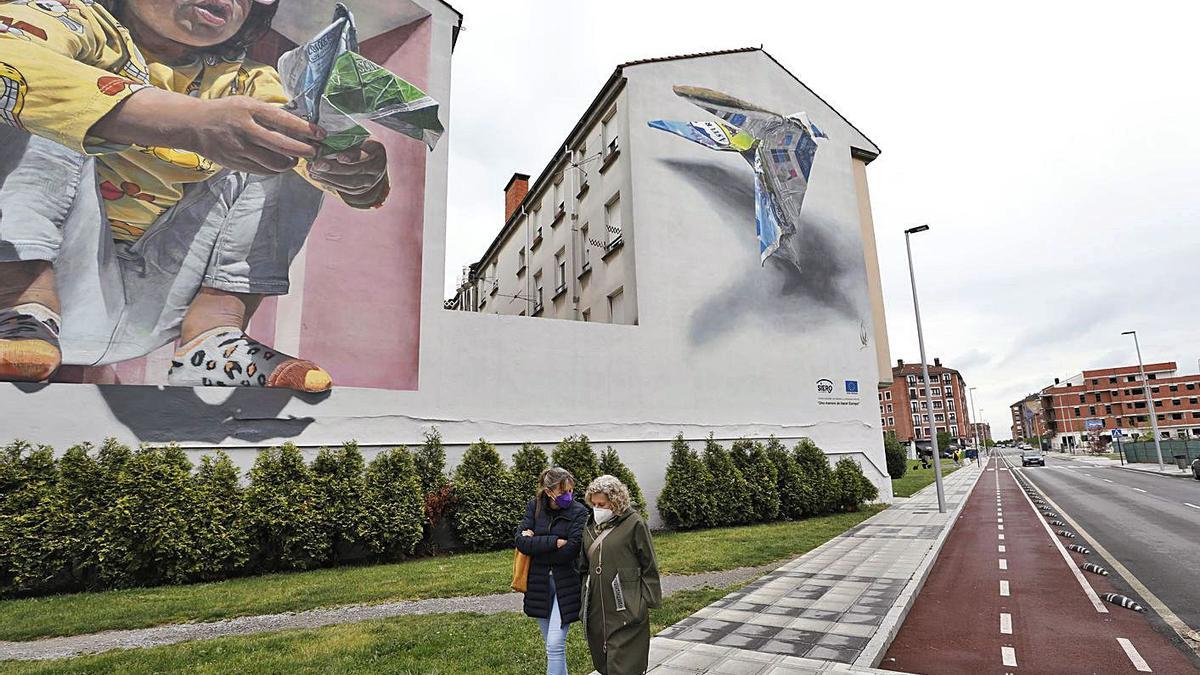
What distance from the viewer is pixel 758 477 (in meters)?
17.9

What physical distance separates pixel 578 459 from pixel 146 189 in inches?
435

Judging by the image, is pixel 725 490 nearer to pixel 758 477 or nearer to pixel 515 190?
pixel 758 477

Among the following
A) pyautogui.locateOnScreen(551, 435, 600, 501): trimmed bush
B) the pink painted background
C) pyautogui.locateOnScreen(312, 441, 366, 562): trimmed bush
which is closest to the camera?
pyautogui.locateOnScreen(312, 441, 366, 562): trimmed bush

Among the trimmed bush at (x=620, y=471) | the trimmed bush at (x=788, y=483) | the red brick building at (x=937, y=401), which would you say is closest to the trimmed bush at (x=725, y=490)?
the trimmed bush at (x=788, y=483)

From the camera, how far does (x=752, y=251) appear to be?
20.5 meters

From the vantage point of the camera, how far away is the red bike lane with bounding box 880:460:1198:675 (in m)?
6.02

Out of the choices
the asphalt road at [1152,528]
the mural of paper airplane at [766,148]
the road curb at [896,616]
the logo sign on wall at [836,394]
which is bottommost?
the asphalt road at [1152,528]

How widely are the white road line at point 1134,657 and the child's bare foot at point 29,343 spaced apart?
16.1m

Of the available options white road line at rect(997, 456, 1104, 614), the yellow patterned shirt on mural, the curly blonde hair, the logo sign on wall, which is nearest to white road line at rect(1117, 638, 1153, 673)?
white road line at rect(997, 456, 1104, 614)

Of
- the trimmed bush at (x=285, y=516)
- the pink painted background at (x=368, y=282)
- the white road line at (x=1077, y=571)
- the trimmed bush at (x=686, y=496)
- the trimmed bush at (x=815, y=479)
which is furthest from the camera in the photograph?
the trimmed bush at (x=815, y=479)

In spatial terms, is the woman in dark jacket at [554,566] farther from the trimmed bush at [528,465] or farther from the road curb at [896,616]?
the trimmed bush at [528,465]

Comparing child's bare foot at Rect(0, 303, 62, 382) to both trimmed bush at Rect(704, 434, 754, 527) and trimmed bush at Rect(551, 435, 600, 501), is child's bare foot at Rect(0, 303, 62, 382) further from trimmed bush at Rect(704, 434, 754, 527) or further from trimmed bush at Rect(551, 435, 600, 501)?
trimmed bush at Rect(704, 434, 754, 527)

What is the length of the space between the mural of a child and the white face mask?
10.4 meters

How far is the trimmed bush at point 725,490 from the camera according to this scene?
55.3 feet
